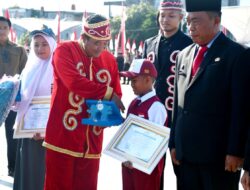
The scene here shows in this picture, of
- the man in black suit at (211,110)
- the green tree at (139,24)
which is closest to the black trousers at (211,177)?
the man in black suit at (211,110)

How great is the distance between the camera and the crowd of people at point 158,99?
280 centimetres

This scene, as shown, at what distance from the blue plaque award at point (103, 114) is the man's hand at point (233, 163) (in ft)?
3.20

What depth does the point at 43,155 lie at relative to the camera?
4.30 meters

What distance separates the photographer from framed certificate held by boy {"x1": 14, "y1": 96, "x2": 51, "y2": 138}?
4086 mm

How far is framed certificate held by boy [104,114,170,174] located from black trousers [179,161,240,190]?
367 mm

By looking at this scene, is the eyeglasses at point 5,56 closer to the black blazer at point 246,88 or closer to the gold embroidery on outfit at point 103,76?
the gold embroidery on outfit at point 103,76

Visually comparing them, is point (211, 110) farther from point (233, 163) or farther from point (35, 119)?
point (35, 119)

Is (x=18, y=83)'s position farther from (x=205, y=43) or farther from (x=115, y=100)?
(x=205, y=43)

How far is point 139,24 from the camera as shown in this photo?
58.8 m

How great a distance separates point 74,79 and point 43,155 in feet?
4.00

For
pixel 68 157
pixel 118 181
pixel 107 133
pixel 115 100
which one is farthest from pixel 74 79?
pixel 107 133

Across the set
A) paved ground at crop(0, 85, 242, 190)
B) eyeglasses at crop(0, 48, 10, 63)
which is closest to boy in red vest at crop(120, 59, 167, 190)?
paved ground at crop(0, 85, 242, 190)

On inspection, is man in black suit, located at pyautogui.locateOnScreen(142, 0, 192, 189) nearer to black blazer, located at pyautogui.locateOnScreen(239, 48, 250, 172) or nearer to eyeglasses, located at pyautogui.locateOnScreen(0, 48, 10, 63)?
black blazer, located at pyautogui.locateOnScreen(239, 48, 250, 172)

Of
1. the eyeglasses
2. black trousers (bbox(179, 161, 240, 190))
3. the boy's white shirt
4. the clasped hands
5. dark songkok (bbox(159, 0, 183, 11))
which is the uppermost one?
dark songkok (bbox(159, 0, 183, 11))
